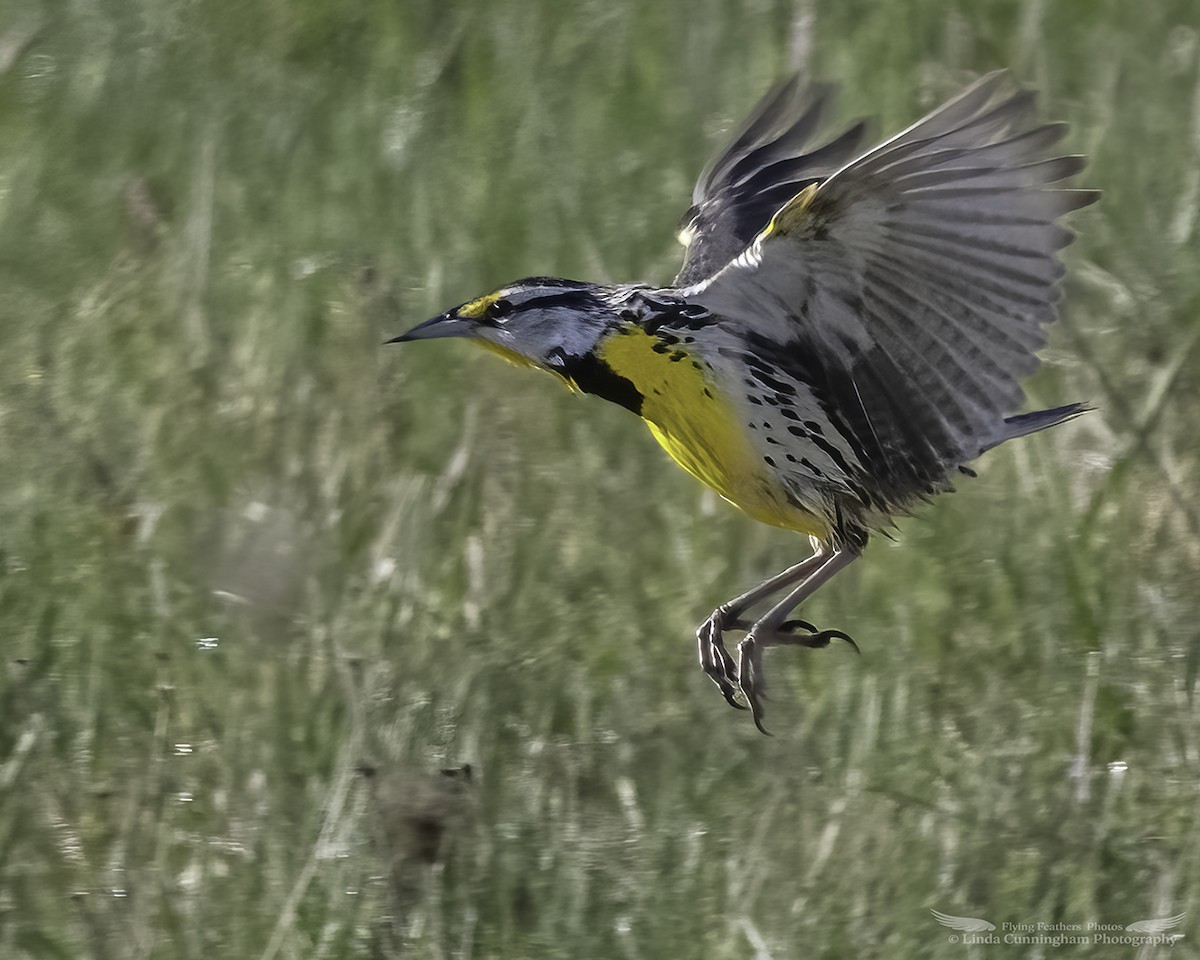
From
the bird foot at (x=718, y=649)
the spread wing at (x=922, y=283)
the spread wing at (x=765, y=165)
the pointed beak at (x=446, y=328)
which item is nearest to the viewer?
the spread wing at (x=922, y=283)

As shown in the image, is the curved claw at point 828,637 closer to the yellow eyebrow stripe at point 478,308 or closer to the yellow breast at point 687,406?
the yellow breast at point 687,406

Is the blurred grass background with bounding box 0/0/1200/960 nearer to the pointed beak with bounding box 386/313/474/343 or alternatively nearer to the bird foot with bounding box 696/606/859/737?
the bird foot with bounding box 696/606/859/737

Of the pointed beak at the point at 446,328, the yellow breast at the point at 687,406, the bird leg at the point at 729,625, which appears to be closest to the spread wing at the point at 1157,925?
the bird leg at the point at 729,625

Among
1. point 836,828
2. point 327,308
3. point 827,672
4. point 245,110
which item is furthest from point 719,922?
point 245,110

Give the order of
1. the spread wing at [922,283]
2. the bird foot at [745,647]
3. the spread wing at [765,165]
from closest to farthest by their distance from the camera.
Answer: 1. the spread wing at [922,283]
2. the bird foot at [745,647]
3. the spread wing at [765,165]

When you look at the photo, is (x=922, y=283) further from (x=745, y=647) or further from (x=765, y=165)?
(x=765, y=165)

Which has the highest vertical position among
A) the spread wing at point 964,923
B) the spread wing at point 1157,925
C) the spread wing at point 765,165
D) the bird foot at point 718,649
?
the spread wing at point 765,165

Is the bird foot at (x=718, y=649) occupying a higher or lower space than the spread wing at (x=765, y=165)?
lower

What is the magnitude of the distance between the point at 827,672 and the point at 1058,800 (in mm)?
525

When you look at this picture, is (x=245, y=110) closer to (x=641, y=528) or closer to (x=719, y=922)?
(x=641, y=528)

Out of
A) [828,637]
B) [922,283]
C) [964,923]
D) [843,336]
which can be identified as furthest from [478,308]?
[964,923]

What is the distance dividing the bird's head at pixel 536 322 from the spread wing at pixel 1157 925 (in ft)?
4.90

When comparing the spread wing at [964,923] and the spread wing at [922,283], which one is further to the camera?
the spread wing at [964,923]

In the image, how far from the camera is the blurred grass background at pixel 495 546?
3.30 meters
